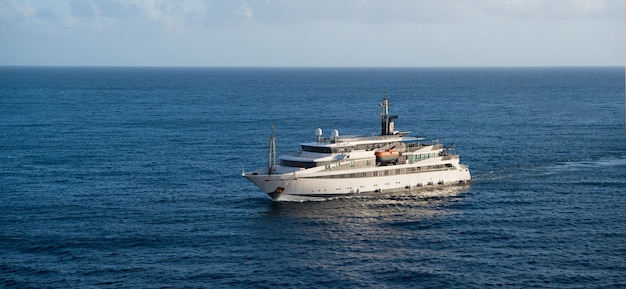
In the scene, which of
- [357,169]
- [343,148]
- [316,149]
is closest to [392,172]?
[357,169]

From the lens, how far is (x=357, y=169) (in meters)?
98.2

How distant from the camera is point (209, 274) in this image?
67.0 metres

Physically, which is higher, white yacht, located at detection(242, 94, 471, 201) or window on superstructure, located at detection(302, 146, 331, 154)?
window on superstructure, located at detection(302, 146, 331, 154)

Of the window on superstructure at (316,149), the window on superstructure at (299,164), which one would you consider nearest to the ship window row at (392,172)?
the window on superstructure at (299,164)

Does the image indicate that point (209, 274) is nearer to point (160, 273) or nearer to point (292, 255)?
point (160, 273)

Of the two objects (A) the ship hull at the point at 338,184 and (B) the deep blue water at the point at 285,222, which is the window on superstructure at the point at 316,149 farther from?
(B) the deep blue water at the point at 285,222

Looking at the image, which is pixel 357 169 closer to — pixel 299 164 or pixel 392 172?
pixel 392 172

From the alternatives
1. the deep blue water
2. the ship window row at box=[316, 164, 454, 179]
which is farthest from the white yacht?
the deep blue water

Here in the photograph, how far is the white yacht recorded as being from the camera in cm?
9456

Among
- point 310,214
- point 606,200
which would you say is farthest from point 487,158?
point 310,214

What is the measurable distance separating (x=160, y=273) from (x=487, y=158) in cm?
6813

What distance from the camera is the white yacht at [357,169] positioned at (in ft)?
310

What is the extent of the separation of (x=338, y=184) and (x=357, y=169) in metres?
3.51

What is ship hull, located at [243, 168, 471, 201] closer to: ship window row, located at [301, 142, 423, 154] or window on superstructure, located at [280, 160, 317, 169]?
window on superstructure, located at [280, 160, 317, 169]
